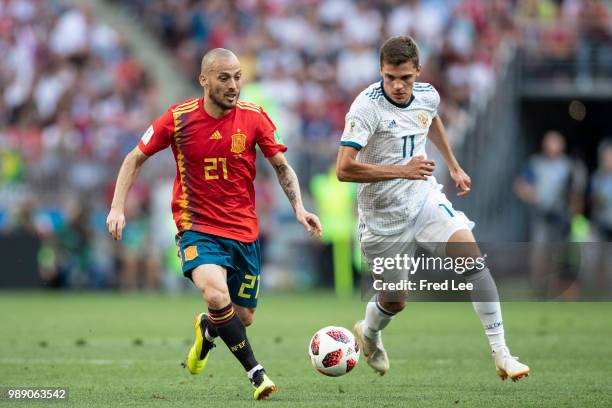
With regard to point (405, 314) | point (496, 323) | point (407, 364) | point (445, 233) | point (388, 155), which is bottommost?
point (405, 314)

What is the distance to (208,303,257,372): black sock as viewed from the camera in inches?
317

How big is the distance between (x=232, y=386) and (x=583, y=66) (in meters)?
15.2

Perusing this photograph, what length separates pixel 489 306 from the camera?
28.0 ft

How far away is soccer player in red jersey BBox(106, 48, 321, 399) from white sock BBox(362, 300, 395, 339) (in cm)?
114

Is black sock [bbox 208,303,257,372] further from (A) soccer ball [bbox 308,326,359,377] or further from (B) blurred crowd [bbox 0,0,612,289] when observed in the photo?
(B) blurred crowd [bbox 0,0,612,289]

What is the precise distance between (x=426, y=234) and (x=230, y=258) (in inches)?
58.6

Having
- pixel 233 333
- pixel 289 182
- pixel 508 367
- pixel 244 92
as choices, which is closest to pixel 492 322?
pixel 508 367

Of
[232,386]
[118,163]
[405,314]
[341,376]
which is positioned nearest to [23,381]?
[232,386]

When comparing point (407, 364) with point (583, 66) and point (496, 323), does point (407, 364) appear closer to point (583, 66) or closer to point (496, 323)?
point (496, 323)

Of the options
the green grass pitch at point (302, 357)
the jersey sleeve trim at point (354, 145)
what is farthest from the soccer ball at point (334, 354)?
the jersey sleeve trim at point (354, 145)

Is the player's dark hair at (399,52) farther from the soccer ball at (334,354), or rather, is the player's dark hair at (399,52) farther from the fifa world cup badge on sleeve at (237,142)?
A: the soccer ball at (334,354)

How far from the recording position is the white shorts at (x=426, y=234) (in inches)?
348

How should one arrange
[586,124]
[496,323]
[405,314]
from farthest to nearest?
[586,124], [405,314], [496,323]

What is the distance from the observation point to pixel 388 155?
8898 millimetres
